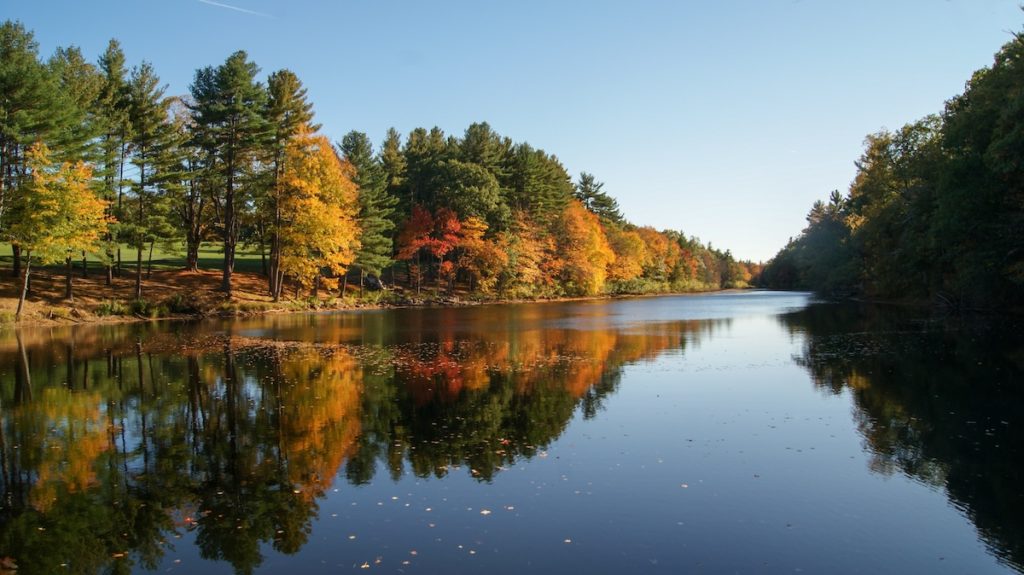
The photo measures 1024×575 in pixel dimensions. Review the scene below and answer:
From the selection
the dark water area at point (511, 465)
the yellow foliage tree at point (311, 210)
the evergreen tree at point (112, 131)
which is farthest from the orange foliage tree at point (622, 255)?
the dark water area at point (511, 465)

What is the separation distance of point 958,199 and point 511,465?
34886mm

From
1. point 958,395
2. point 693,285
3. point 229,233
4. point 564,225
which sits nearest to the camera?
point 958,395

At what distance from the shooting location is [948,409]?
14.2 metres

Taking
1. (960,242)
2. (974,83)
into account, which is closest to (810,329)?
(960,242)

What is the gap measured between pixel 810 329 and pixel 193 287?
43641 mm

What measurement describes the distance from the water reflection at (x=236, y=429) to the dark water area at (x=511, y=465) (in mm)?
61

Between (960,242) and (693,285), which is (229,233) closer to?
(960,242)

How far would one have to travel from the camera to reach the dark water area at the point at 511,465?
7.33 metres

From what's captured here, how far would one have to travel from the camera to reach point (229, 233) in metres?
48.0

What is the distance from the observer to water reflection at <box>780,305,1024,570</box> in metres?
8.84

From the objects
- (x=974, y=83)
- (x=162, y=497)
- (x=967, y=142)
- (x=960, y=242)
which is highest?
(x=974, y=83)

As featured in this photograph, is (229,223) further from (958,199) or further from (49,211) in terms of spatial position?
(958,199)

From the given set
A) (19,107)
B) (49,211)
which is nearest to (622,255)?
(49,211)

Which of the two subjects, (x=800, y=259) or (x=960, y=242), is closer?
(x=960, y=242)
